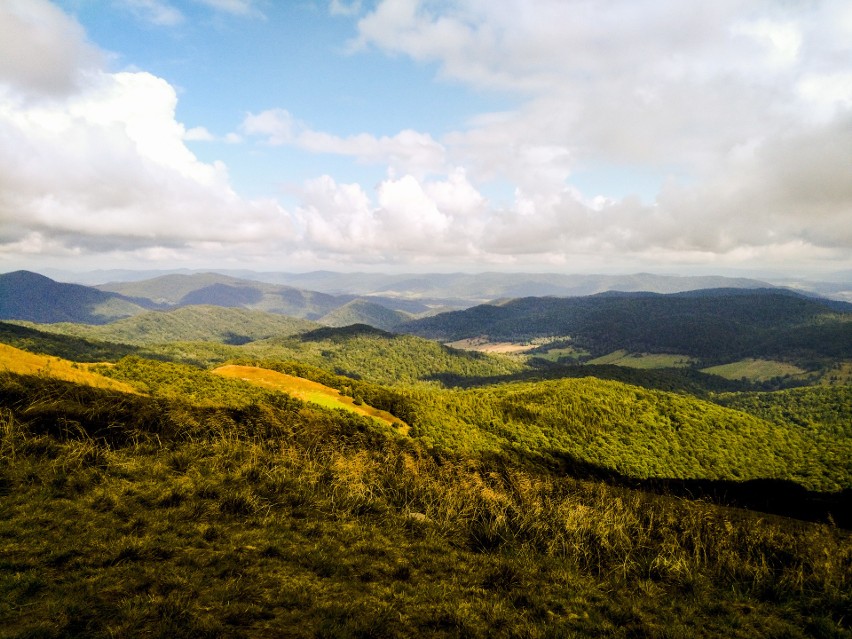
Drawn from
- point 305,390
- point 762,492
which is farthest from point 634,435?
point 305,390

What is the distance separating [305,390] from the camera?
65062 millimetres

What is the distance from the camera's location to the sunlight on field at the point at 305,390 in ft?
202

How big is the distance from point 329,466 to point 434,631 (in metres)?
7.67

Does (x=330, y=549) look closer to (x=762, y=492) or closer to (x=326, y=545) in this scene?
(x=326, y=545)

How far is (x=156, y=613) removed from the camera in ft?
20.6

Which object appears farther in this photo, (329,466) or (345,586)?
(329,466)

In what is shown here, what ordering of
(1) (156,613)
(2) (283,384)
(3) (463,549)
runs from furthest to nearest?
(2) (283,384) < (3) (463,549) < (1) (156,613)

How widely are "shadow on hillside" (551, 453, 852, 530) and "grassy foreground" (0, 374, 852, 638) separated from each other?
6430 centimetres

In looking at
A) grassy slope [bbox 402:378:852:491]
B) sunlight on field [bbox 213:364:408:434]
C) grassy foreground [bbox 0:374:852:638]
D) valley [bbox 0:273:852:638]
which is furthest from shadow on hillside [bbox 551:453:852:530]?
grassy foreground [bbox 0:374:852:638]

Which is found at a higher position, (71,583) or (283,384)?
(71,583)

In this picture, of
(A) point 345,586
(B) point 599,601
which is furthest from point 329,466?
(B) point 599,601

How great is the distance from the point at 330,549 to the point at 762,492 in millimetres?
105126

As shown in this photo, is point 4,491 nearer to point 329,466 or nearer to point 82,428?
point 82,428

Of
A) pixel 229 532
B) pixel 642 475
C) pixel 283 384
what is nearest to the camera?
pixel 229 532
